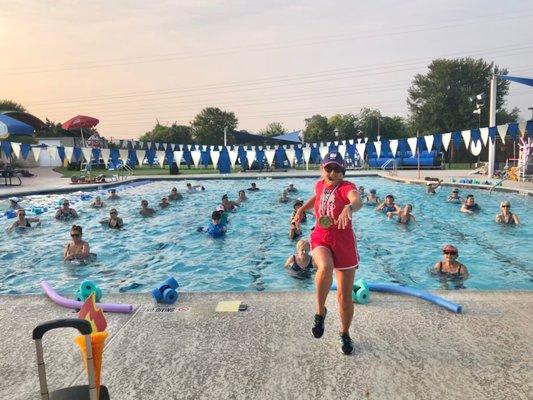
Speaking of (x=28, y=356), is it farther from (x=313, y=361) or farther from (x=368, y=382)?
(x=368, y=382)

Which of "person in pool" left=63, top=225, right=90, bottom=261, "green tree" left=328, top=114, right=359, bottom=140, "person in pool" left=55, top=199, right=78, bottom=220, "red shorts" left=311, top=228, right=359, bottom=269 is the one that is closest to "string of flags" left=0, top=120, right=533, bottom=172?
"person in pool" left=55, top=199, right=78, bottom=220

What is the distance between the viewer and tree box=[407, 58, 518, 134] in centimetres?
6400

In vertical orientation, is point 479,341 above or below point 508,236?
above

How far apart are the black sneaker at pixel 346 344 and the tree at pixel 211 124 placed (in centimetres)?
7157

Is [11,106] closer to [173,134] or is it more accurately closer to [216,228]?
[173,134]

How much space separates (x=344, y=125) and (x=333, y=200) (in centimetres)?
7022

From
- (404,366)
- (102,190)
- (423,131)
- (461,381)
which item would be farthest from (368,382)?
(423,131)

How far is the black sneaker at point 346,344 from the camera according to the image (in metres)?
3.74

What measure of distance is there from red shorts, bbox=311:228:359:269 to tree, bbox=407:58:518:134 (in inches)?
2562

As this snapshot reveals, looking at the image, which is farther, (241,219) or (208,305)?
(241,219)

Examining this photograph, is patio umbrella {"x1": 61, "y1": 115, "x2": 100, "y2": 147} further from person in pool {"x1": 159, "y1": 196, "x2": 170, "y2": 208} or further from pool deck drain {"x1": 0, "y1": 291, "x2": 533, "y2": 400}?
pool deck drain {"x1": 0, "y1": 291, "x2": 533, "y2": 400}

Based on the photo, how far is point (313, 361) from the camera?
3.64 metres

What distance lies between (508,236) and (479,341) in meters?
9.53

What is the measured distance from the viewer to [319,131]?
6738cm
